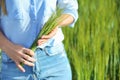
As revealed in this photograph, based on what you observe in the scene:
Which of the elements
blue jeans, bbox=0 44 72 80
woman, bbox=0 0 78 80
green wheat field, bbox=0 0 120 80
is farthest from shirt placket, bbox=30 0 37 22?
green wheat field, bbox=0 0 120 80

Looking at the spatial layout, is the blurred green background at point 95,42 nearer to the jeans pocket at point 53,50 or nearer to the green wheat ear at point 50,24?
the jeans pocket at point 53,50

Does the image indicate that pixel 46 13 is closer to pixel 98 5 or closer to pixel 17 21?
pixel 17 21

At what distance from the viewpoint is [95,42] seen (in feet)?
6.79

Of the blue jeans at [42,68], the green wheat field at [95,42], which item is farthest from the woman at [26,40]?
the green wheat field at [95,42]

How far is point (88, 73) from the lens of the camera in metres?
1.96

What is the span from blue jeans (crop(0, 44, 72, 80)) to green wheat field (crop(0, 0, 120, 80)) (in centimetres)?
37

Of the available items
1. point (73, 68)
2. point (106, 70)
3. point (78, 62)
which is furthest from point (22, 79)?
point (106, 70)

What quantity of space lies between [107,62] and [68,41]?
22 centimetres

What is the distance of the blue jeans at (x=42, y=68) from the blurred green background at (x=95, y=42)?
1.20ft

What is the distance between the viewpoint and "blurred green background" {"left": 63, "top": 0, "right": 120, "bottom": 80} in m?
1.98

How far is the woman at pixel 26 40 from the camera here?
138cm

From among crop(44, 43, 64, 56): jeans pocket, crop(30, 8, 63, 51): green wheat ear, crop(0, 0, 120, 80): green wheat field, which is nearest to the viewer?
crop(30, 8, 63, 51): green wheat ear

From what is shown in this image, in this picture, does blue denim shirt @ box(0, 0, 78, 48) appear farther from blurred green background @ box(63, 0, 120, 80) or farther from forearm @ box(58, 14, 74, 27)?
blurred green background @ box(63, 0, 120, 80)

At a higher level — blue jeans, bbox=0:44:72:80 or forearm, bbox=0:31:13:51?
forearm, bbox=0:31:13:51
